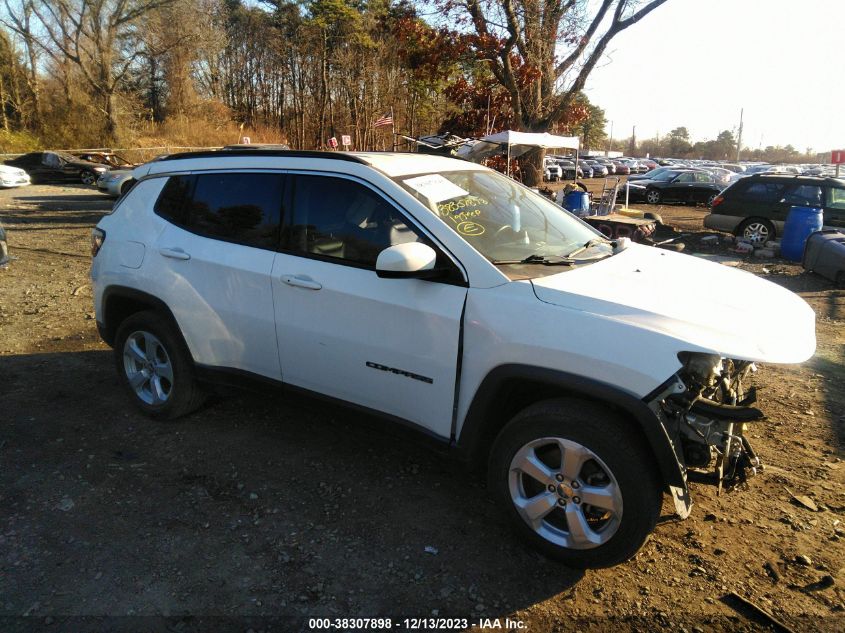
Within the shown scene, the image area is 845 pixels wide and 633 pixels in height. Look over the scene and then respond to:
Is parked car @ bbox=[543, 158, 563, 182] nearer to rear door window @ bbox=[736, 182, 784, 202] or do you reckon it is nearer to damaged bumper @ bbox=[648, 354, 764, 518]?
rear door window @ bbox=[736, 182, 784, 202]

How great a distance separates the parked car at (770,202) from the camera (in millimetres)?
12781

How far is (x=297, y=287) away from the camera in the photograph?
11.0 feet

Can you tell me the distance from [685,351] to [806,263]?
9.17 metres

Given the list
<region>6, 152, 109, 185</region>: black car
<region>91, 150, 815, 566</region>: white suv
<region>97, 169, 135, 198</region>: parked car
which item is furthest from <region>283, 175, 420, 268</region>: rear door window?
<region>6, 152, 109, 185</region>: black car

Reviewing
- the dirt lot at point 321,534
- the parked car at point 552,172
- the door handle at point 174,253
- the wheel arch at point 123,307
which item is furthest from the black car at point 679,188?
the door handle at point 174,253

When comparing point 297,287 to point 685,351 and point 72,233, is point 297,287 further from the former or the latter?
point 72,233

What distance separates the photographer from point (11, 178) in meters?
21.1

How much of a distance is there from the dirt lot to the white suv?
30 cm

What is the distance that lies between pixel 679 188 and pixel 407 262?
23.2 metres

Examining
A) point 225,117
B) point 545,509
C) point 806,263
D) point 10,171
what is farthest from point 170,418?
point 225,117

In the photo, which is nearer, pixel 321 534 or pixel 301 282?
pixel 321 534

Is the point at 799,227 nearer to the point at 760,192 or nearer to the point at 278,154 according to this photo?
the point at 760,192

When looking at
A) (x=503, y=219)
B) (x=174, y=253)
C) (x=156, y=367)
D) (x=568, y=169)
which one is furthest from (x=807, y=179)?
(x=568, y=169)

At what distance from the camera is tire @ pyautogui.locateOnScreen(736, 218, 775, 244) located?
13.1 meters
